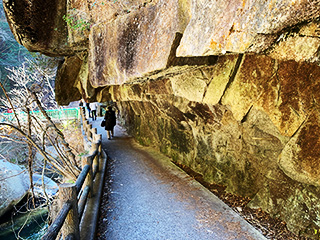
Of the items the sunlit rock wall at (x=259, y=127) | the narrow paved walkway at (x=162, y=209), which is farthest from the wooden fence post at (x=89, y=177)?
the sunlit rock wall at (x=259, y=127)

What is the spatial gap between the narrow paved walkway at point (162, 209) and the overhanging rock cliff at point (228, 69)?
0.75 m

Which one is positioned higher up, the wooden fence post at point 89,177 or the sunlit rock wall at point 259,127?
the sunlit rock wall at point 259,127

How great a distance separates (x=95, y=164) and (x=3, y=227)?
392 inches

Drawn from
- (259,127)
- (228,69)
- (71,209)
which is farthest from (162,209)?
(228,69)

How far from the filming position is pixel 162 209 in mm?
5027

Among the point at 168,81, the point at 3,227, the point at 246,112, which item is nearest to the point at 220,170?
the point at 246,112

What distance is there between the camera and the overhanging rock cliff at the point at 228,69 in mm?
2365

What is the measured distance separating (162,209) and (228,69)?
10.6 ft

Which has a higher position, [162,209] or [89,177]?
[89,177]

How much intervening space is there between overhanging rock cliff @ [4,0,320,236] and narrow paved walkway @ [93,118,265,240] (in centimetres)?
75

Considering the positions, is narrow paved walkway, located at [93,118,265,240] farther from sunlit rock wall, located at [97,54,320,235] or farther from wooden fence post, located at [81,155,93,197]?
sunlit rock wall, located at [97,54,320,235]

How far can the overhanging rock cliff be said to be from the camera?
237cm

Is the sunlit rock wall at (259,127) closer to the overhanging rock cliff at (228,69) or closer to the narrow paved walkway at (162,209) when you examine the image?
the overhanging rock cliff at (228,69)

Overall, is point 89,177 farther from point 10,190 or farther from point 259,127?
point 10,190
